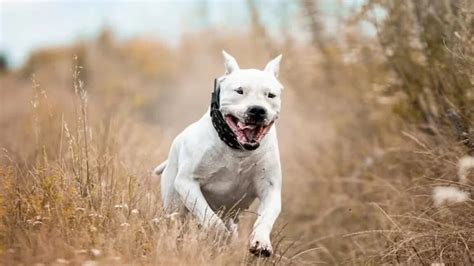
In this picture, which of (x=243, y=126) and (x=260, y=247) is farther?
(x=243, y=126)

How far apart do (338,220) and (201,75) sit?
43.1 ft

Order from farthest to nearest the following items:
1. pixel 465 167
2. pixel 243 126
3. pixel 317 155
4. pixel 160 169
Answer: pixel 317 155, pixel 160 169, pixel 465 167, pixel 243 126

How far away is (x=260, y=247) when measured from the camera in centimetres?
611

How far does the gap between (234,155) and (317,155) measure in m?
6.82

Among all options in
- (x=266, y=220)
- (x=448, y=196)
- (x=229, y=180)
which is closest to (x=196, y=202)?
(x=229, y=180)

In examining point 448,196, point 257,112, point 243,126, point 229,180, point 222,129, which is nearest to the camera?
point 257,112

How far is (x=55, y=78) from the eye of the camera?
24.1 metres

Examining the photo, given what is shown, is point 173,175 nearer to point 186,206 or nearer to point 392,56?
point 186,206

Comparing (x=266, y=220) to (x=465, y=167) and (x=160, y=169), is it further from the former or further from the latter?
(x=465, y=167)

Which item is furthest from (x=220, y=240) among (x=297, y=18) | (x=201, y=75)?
(x=201, y=75)

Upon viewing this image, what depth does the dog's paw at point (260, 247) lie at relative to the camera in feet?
20.0

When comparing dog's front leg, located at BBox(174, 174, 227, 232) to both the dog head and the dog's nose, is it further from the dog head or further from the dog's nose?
the dog's nose

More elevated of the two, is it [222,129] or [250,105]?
[250,105]

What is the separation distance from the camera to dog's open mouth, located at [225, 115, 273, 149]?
6.43 metres
